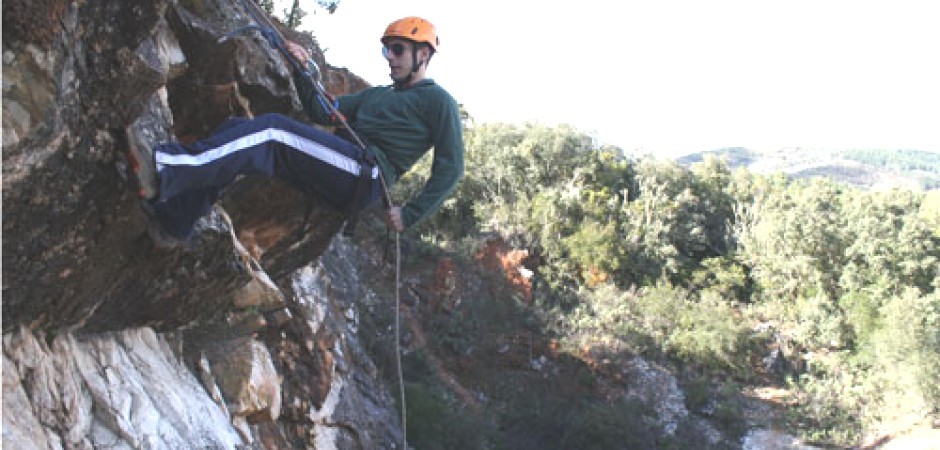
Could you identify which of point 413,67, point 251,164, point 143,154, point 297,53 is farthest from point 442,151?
point 143,154

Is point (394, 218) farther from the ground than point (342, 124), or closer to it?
closer to it

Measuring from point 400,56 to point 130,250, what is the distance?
74.9 inches

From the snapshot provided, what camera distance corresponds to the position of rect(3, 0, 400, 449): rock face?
3.04 meters

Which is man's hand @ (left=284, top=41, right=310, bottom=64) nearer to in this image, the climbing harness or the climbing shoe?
Answer: the climbing harness

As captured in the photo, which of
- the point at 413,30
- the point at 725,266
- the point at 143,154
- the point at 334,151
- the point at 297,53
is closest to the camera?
the point at 143,154

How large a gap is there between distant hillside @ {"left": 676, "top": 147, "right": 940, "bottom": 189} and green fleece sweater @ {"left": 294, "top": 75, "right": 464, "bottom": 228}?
97.0 meters

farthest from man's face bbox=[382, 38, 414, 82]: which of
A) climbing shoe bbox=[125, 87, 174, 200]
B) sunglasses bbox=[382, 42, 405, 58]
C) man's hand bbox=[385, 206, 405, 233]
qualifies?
climbing shoe bbox=[125, 87, 174, 200]

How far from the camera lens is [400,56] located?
15.8 feet

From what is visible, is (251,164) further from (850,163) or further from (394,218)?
(850,163)

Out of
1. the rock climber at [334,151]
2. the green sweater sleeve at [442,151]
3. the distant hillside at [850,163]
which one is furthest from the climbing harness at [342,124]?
the distant hillside at [850,163]

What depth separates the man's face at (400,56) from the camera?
15.7ft

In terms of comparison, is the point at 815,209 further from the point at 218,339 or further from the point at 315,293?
the point at 218,339

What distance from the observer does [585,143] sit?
3294cm

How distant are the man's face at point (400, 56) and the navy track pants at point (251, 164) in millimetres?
735
